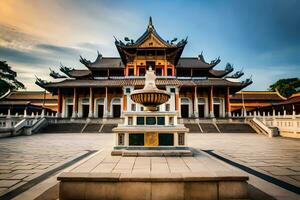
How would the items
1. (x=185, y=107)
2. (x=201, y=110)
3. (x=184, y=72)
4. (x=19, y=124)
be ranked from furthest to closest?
(x=184, y=72), (x=201, y=110), (x=185, y=107), (x=19, y=124)

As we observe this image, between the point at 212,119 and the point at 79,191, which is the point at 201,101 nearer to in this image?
the point at 212,119

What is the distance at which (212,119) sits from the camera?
2169 centimetres

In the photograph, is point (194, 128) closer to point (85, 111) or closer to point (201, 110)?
point (201, 110)

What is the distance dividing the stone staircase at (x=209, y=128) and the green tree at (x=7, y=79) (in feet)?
122

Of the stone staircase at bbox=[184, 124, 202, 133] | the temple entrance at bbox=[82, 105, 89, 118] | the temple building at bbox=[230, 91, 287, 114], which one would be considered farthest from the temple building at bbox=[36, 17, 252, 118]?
the temple building at bbox=[230, 91, 287, 114]

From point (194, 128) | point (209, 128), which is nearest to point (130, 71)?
point (194, 128)

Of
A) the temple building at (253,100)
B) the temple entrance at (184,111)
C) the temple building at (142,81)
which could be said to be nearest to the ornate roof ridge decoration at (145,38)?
the temple building at (142,81)

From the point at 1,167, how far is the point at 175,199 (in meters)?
4.93

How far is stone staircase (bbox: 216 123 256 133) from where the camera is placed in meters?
18.9

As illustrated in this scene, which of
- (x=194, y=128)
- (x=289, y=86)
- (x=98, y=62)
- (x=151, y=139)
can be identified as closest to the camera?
(x=151, y=139)

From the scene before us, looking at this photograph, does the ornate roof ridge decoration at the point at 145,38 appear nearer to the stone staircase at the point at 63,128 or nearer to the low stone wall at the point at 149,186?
the stone staircase at the point at 63,128

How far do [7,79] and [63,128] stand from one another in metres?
27.9

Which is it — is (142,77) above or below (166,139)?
above

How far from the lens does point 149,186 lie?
2.83m
